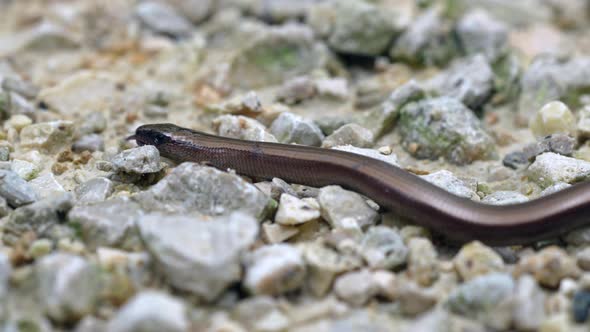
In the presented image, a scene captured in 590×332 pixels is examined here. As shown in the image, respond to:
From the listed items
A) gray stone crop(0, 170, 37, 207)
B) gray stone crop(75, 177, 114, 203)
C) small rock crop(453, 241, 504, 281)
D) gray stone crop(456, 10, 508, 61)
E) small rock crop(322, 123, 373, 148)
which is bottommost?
small rock crop(453, 241, 504, 281)

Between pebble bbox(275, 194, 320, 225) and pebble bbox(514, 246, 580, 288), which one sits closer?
pebble bbox(514, 246, 580, 288)

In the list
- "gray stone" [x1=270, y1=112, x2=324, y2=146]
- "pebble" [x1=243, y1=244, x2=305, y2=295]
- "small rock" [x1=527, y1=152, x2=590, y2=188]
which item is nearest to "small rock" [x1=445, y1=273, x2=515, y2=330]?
"pebble" [x1=243, y1=244, x2=305, y2=295]

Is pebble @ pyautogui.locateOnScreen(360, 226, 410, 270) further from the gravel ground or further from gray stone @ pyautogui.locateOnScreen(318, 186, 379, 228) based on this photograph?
gray stone @ pyautogui.locateOnScreen(318, 186, 379, 228)

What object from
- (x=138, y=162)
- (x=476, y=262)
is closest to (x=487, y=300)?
(x=476, y=262)

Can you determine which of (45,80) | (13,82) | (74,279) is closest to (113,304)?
(74,279)

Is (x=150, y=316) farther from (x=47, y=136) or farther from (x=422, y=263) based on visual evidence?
(x=47, y=136)

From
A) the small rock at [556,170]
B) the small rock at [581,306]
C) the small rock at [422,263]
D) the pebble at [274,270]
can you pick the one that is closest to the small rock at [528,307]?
the small rock at [581,306]
